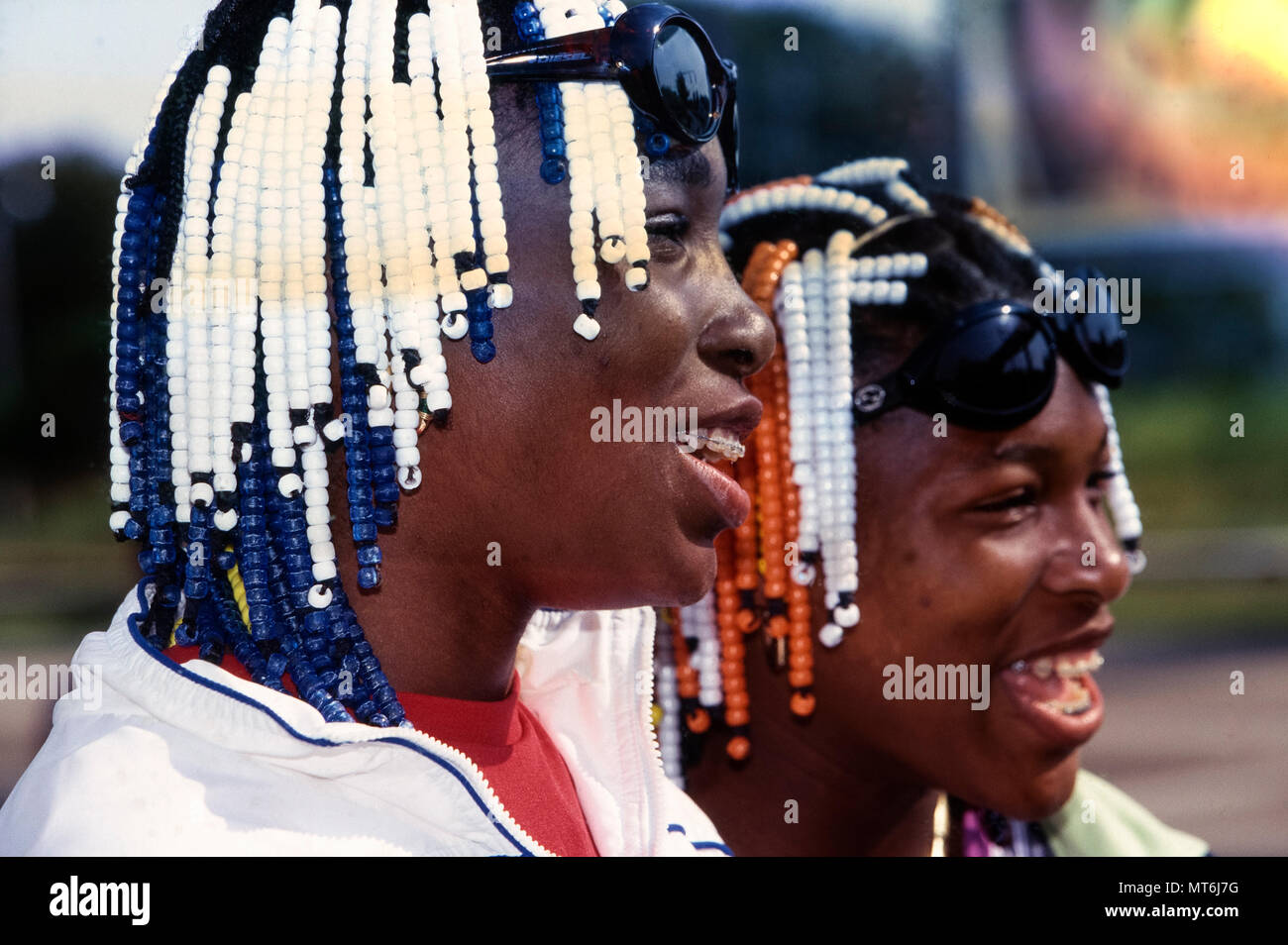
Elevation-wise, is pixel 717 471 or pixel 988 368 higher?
pixel 988 368

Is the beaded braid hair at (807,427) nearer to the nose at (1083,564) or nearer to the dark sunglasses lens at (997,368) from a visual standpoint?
the dark sunglasses lens at (997,368)

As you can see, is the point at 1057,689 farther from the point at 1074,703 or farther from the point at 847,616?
the point at 847,616

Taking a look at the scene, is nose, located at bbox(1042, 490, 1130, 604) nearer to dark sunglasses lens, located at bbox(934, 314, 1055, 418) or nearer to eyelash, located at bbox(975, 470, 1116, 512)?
eyelash, located at bbox(975, 470, 1116, 512)

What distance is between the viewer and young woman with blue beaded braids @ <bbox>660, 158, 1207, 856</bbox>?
2359 millimetres

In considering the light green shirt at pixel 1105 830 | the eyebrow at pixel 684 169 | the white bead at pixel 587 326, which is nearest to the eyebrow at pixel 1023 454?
the light green shirt at pixel 1105 830

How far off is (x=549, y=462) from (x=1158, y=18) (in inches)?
256

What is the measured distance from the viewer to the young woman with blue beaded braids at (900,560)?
2.36 m

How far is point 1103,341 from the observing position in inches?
98.3

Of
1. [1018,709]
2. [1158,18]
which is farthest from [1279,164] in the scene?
[1018,709]

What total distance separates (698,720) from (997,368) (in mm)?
831

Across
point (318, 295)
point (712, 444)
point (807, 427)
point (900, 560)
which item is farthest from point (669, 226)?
point (900, 560)

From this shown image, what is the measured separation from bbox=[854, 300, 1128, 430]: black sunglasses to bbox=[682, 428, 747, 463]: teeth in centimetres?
68

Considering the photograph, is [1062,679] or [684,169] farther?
[1062,679]

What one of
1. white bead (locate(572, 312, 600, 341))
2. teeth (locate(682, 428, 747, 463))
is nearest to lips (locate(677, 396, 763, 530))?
teeth (locate(682, 428, 747, 463))
